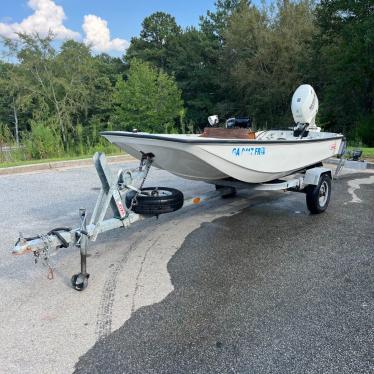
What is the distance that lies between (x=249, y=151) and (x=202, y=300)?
1.71 meters

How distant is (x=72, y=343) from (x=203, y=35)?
39.9m

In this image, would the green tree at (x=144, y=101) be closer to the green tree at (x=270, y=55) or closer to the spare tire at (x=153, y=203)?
the green tree at (x=270, y=55)

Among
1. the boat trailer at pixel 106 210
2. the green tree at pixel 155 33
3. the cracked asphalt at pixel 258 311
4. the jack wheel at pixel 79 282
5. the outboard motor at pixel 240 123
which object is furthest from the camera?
the green tree at pixel 155 33

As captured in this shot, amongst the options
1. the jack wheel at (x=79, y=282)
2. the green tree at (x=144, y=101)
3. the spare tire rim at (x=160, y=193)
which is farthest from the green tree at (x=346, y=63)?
the jack wheel at (x=79, y=282)

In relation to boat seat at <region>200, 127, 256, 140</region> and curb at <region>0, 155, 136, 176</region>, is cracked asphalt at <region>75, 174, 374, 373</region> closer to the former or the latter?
boat seat at <region>200, 127, 256, 140</region>

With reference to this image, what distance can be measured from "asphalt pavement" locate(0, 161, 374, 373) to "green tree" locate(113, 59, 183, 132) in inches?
1010

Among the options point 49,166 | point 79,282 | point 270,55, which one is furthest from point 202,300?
point 270,55

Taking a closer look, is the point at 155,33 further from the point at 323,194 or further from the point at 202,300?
the point at 202,300

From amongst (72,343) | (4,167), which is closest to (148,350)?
Result: (72,343)

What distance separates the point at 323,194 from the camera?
17.9 ft

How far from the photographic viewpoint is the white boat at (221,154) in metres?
3.57

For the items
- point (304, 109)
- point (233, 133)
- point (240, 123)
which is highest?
point (304, 109)

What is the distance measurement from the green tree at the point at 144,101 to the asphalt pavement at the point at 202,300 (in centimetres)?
2565

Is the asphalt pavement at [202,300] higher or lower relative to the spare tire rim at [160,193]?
lower
